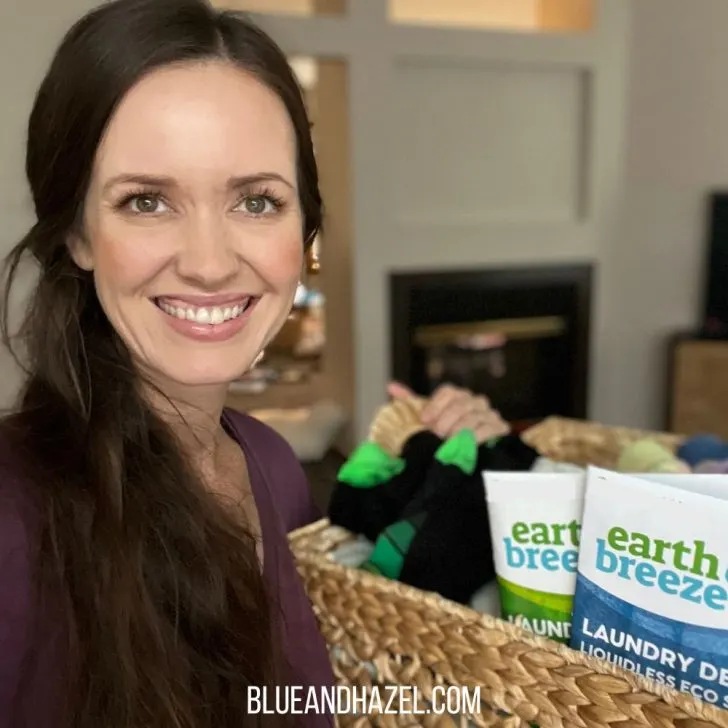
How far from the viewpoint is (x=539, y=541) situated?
0.58 meters

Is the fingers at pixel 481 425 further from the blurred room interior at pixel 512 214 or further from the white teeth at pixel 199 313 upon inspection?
the blurred room interior at pixel 512 214

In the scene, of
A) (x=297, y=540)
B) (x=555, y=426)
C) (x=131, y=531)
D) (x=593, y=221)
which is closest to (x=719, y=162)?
(x=593, y=221)

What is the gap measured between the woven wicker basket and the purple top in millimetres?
18

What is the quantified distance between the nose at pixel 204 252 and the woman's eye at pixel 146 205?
2 cm

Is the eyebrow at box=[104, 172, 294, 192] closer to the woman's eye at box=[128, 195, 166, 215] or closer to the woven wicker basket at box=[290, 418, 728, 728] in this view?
the woman's eye at box=[128, 195, 166, 215]

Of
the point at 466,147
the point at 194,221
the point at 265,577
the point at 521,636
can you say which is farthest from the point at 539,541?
the point at 466,147

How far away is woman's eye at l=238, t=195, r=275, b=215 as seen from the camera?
22.9 inches

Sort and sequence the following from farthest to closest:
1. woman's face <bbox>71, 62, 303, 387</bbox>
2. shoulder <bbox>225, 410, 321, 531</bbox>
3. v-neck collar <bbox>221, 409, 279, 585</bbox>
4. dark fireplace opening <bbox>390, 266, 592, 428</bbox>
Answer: dark fireplace opening <bbox>390, 266, 592, 428</bbox>, shoulder <bbox>225, 410, 321, 531</bbox>, v-neck collar <bbox>221, 409, 279, 585</bbox>, woman's face <bbox>71, 62, 303, 387</bbox>

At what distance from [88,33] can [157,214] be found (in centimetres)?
13

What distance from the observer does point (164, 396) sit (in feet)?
2.06

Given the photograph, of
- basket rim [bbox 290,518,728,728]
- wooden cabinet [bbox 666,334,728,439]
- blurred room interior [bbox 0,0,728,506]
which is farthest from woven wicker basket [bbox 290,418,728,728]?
wooden cabinet [bbox 666,334,728,439]

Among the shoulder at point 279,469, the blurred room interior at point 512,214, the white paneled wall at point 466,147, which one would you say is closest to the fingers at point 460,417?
the shoulder at point 279,469

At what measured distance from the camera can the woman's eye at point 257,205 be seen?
58cm

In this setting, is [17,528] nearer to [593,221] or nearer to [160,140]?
[160,140]
